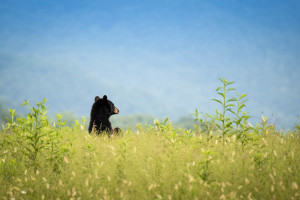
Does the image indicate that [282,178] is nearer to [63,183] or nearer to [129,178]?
[129,178]

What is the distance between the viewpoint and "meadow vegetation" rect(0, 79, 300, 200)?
4.62 m

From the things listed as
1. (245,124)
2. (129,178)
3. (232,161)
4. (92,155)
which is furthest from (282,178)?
(92,155)

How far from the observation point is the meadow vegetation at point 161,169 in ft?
15.2

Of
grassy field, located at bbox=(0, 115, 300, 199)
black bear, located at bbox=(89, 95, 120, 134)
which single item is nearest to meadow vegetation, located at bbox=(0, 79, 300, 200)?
grassy field, located at bbox=(0, 115, 300, 199)

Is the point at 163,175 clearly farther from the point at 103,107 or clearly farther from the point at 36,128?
the point at 103,107

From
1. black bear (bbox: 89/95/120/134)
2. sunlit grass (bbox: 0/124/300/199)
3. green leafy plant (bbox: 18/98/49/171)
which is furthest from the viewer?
black bear (bbox: 89/95/120/134)

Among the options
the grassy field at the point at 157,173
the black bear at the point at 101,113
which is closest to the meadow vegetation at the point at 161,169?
the grassy field at the point at 157,173

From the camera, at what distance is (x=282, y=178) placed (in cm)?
510

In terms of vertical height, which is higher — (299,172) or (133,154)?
(133,154)

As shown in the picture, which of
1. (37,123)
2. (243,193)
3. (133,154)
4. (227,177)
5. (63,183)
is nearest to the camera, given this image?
(243,193)

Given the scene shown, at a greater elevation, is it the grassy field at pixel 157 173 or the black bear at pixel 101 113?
the black bear at pixel 101 113

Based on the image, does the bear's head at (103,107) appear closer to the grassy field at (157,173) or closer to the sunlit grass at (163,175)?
the grassy field at (157,173)

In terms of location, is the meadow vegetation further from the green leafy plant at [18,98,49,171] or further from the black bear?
the black bear

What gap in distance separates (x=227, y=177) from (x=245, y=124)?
6.31ft
